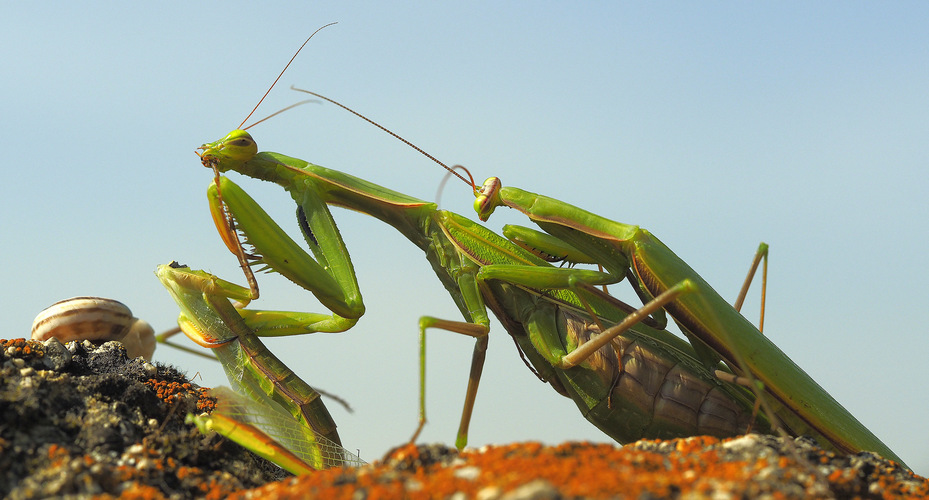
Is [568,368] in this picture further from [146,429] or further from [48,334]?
[48,334]

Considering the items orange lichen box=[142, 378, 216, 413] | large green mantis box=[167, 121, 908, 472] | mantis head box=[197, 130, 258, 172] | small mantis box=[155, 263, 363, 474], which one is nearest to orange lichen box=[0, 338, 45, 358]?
orange lichen box=[142, 378, 216, 413]

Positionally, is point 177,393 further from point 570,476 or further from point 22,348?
point 570,476

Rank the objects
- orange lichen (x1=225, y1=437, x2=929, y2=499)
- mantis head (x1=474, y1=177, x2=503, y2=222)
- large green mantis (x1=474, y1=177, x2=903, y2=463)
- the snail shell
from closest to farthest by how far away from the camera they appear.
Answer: orange lichen (x1=225, y1=437, x2=929, y2=499), large green mantis (x1=474, y1=177, x2=903, y2=463), mantis head (x1=474, y1=177, x2=503, y2=222), the snail shell

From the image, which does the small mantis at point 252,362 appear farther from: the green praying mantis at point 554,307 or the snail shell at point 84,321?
the snail shell at point 84,321

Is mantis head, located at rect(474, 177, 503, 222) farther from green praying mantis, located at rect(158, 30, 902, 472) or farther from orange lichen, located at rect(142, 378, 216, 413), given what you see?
orange lichen, located at rect(142, 378, 216, 413)

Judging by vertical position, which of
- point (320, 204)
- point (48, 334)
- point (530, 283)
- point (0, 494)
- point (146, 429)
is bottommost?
point (0, 494)

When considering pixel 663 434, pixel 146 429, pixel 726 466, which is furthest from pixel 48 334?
pixel 726 466

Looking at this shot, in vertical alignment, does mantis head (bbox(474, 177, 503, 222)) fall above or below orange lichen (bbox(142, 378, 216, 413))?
above

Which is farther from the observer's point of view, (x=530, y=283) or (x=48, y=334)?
(x=48, y=334)
